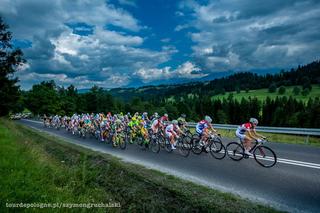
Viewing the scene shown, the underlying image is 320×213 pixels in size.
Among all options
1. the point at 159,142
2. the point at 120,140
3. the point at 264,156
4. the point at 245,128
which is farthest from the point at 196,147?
the point at 120,140

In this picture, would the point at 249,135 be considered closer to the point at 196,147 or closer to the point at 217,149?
the point at 217,149

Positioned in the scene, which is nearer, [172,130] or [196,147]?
[196,147]

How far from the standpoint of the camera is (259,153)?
9.88m

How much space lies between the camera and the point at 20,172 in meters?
6.87

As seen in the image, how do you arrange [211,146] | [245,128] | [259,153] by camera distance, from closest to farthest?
[259,153], [245,128], [211,146]

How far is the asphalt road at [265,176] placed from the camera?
19.5 feet

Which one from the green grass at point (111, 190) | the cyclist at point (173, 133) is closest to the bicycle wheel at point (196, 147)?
the cyclist at point (173, 133)

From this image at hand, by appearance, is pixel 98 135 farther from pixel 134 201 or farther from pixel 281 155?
pixel 134 201

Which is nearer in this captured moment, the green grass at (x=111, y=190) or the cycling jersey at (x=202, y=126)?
the green grass at (x=111, y=190)

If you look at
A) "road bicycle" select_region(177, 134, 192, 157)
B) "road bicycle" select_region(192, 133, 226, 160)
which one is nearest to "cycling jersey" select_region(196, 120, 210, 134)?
"road bicycle" select_region(192, 133, 226, 160)

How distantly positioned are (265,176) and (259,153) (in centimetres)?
211

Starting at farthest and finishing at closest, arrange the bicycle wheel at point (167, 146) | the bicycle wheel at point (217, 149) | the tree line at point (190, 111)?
the tree line at point (190, 111), the bicycle wheel at point (167, 146), the bicycle wheel at point (217, 149)

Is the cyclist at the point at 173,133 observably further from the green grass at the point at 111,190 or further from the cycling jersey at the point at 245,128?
the green grass at the point at 111,190

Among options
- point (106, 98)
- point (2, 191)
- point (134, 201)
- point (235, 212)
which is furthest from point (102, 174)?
point (106, 98)
